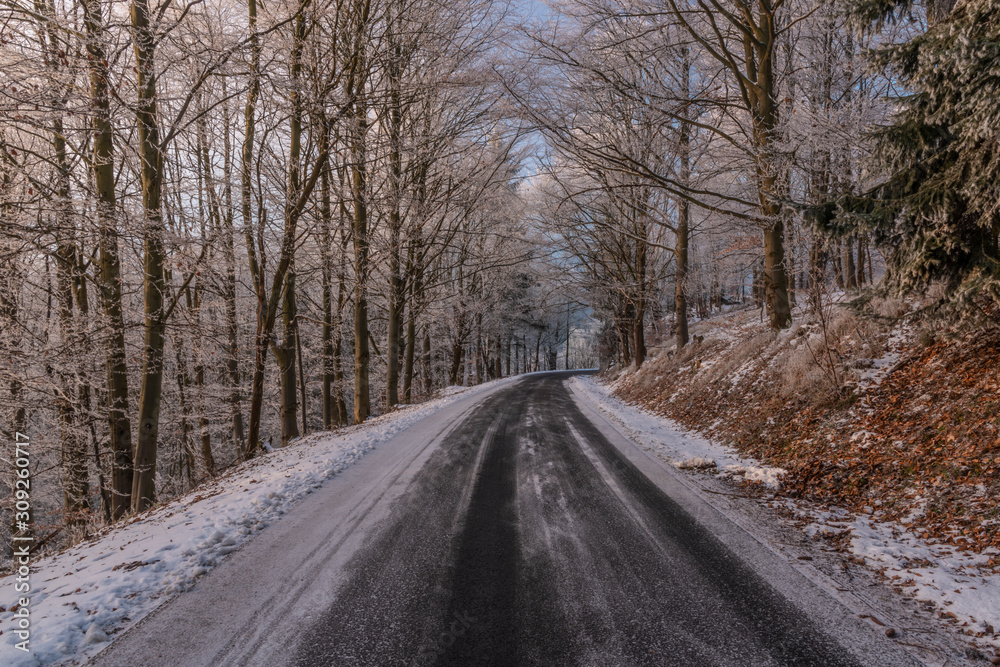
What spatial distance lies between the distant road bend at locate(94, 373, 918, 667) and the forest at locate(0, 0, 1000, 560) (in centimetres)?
390

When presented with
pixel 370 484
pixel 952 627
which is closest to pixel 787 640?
pixel 952 627

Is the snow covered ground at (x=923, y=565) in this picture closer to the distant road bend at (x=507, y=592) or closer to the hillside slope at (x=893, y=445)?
the hillside slope at (x=893, y=445)

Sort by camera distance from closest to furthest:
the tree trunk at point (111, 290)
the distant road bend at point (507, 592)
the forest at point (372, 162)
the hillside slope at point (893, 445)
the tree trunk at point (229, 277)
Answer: the distant road bend at point (507, 592) < the hillside slope at point (893, 445) < the forest at point (372, 162) < the tree trunk at point (111, 290) < the tree trunk at point (229, 277)

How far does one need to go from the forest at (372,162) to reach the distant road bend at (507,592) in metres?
3.90

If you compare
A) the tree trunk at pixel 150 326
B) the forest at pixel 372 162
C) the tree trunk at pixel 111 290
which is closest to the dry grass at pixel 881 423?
the forest at pixel 372 162

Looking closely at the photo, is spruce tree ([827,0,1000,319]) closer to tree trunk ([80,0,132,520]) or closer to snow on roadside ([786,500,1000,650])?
snow on roadside ([786,500,1000,650])

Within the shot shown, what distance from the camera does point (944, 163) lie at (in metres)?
4.80

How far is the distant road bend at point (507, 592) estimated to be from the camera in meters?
2.32

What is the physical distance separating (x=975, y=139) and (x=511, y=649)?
5846 mm

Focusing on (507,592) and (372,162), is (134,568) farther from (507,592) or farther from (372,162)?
(372,162)

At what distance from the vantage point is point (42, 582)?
3.46 m

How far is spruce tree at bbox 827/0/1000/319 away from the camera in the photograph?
3.91 metres

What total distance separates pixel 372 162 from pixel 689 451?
10.2m

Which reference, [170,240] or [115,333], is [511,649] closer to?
[170,240]
